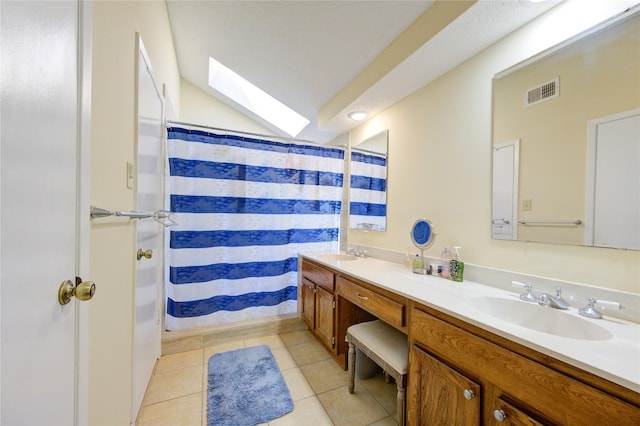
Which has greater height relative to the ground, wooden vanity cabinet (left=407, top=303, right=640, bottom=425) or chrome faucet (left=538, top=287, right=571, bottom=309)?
chrome faucet (left=538, top=287, right=571, bottom=309)

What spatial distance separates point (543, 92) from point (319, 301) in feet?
6.25

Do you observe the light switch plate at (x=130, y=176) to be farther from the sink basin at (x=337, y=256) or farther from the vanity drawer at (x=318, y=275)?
the sink basin at (x=337, y=256)

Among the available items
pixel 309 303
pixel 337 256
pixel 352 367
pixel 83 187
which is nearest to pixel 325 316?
pixel 309 303

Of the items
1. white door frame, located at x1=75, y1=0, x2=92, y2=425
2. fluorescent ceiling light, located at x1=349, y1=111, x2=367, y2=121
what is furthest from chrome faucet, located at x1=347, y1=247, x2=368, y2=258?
white door frame, located at x1=75, y1=0, x2=92, y2=425

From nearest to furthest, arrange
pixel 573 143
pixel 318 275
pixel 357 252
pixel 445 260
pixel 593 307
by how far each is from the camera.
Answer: pixel 593 307, pixel 573 143, pixel 445 260, pixel 318 275, pixel 357 252

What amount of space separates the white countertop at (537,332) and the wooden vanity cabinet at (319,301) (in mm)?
454

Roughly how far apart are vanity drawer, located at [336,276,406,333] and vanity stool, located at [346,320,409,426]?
16 cm

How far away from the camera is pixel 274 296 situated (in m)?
2.45

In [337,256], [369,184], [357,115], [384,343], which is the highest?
[357,115]

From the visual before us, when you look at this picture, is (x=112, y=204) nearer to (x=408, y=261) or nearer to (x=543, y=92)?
(x=408, y=261)

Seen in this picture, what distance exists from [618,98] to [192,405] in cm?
255

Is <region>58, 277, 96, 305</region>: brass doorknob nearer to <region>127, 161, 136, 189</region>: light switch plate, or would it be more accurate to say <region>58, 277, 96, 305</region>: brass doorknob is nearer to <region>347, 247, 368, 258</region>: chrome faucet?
<region>127, 161, 136, 189</region>: light switch plate

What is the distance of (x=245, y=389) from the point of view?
5.26ft

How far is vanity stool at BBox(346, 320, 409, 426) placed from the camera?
1.21m
